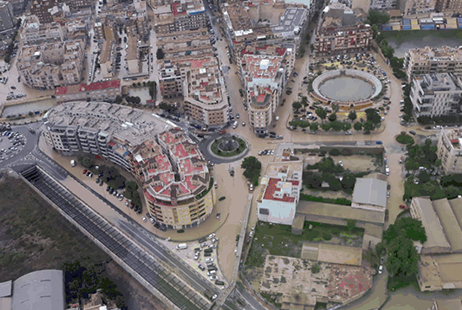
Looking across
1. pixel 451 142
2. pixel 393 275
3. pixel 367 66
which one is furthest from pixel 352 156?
pixel 367 66

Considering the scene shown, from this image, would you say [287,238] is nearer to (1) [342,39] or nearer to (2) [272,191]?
(2) [272,191]

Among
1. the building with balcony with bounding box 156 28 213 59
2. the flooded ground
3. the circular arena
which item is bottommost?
the flooded ground

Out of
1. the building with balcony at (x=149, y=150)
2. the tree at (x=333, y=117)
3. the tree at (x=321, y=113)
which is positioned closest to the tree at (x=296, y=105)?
the tree at (x=321, y=113)

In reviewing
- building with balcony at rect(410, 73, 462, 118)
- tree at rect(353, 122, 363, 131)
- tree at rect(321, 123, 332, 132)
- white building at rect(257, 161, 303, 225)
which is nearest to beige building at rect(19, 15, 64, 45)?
tree at rect(321, 123, 332, 132)

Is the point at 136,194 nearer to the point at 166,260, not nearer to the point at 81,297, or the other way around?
the point at 166,260

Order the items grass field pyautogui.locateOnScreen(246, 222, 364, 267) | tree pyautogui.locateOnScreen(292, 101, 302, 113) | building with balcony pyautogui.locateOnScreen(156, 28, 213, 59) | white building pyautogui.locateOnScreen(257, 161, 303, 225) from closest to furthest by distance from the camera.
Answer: grass field pyautogui.locateOnScreen(246, 222, 364, 267)
white building pyautogui.locateOnScreen(257, 161, 303, 225)
tree pyautogui.locateOnScreen(292, 101, 302, 113)
building with balcony pyautogui.locateOnScreen(156, 28, 213, 59)

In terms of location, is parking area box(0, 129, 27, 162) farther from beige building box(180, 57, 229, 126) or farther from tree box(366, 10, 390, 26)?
tree box(366, 10, 390, 26)
